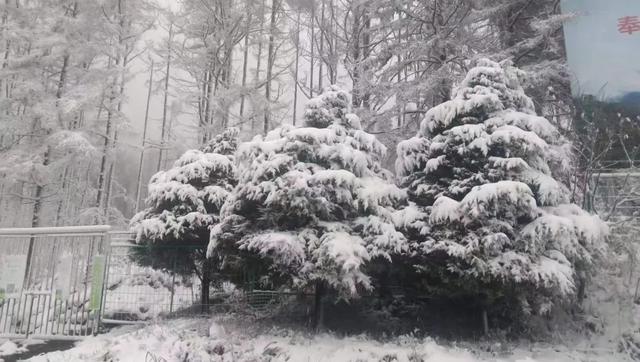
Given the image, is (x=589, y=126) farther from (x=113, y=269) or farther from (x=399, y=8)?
(x=113, y=269)

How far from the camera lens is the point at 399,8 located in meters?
10.3

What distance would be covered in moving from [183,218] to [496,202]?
16.0 ft

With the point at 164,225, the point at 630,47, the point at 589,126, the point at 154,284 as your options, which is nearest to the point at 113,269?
the point at 154,284

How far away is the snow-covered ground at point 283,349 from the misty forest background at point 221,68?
5140 mm

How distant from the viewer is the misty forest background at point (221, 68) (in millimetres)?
9836

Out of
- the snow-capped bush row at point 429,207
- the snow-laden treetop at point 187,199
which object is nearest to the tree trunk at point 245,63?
the snow-laden treetop at point 187,199

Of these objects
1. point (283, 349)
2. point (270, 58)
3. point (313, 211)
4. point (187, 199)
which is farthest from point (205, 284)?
point (270, 58)

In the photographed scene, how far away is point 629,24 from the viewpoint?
9.81m

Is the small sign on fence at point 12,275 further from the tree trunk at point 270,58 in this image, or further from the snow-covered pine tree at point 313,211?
the tree trunk at point 270,58

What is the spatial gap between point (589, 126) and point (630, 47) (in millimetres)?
3027

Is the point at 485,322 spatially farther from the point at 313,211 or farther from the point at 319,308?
the point at 313,211

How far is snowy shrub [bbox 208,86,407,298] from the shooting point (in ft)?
18.4

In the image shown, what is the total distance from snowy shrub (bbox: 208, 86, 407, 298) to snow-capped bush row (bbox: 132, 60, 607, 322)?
0.06 feet

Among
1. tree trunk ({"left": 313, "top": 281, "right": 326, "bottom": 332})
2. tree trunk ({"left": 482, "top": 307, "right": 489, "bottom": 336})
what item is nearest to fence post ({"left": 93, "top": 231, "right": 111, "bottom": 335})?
tree trunk ({"left": 313, "top": 281, "right": 326, "bottom": 332})
